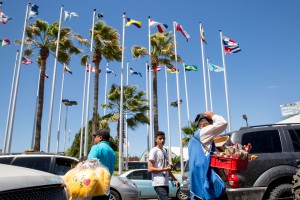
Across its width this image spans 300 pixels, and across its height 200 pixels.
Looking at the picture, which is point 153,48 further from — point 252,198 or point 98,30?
point 252,198

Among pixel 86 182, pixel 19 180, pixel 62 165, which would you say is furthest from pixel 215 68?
pixel 19 180

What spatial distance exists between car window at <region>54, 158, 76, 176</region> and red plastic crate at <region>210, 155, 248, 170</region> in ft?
16.3

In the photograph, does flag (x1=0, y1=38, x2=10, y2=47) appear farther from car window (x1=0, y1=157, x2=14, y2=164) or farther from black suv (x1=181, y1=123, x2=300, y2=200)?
black suv (x1=181, y1=123, x2=300, y2=200)

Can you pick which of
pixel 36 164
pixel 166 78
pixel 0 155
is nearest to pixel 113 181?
pixel 36 164

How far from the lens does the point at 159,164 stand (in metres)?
4.96

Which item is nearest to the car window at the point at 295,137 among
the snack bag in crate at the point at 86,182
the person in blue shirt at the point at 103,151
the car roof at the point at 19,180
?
the person in blue shirt at the point at 103,151

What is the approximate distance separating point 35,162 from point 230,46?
17.3m

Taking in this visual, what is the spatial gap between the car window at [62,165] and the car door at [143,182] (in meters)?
4.61

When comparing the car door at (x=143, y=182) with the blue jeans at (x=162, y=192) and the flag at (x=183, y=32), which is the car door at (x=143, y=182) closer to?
the blue jeans at (x=162, y=192)

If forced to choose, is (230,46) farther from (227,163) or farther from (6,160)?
(227,163)

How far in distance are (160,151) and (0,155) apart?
14.0ft

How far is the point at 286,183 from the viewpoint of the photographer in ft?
15.3

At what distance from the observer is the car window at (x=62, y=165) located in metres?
6.98

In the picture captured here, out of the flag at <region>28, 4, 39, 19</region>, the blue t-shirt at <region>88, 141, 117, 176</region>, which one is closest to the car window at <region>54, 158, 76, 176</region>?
the blue t-shirt at <region>88, 141, 117, 176</region>
